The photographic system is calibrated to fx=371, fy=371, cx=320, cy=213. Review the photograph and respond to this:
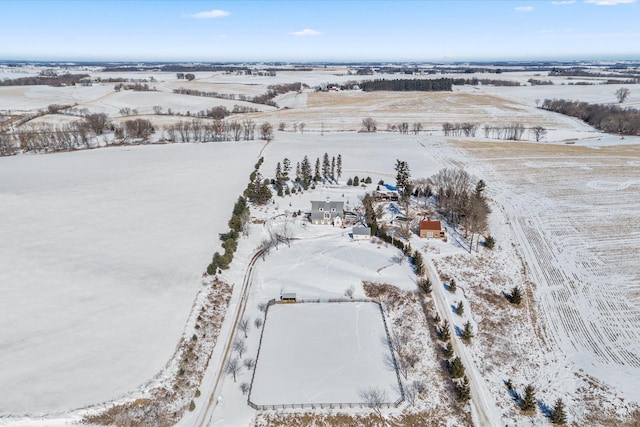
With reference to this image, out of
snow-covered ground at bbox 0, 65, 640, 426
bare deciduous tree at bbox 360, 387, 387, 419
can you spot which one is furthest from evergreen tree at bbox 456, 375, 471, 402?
bare deciduous tree at bbox 360, 387, 387, 419

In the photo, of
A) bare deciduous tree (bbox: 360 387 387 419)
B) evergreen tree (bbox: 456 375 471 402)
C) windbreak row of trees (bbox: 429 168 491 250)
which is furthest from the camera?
windbreak row of trees (bbox: 429 168 491 250)

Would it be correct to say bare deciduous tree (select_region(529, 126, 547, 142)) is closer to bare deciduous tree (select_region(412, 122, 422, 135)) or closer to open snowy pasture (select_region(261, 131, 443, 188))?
open snowy pasture (select_region(261, 131, 443, 188))

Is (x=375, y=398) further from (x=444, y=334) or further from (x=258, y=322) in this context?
(x=258, y=322)

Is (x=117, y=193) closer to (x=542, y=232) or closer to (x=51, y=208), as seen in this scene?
(x=51, y=208)

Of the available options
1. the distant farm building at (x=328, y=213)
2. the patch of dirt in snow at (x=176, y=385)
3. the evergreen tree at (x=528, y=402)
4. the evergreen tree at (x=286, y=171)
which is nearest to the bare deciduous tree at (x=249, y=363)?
the patch of dirt in snow at (x=176, y=385)

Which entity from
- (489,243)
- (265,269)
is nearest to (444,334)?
(489,243)
